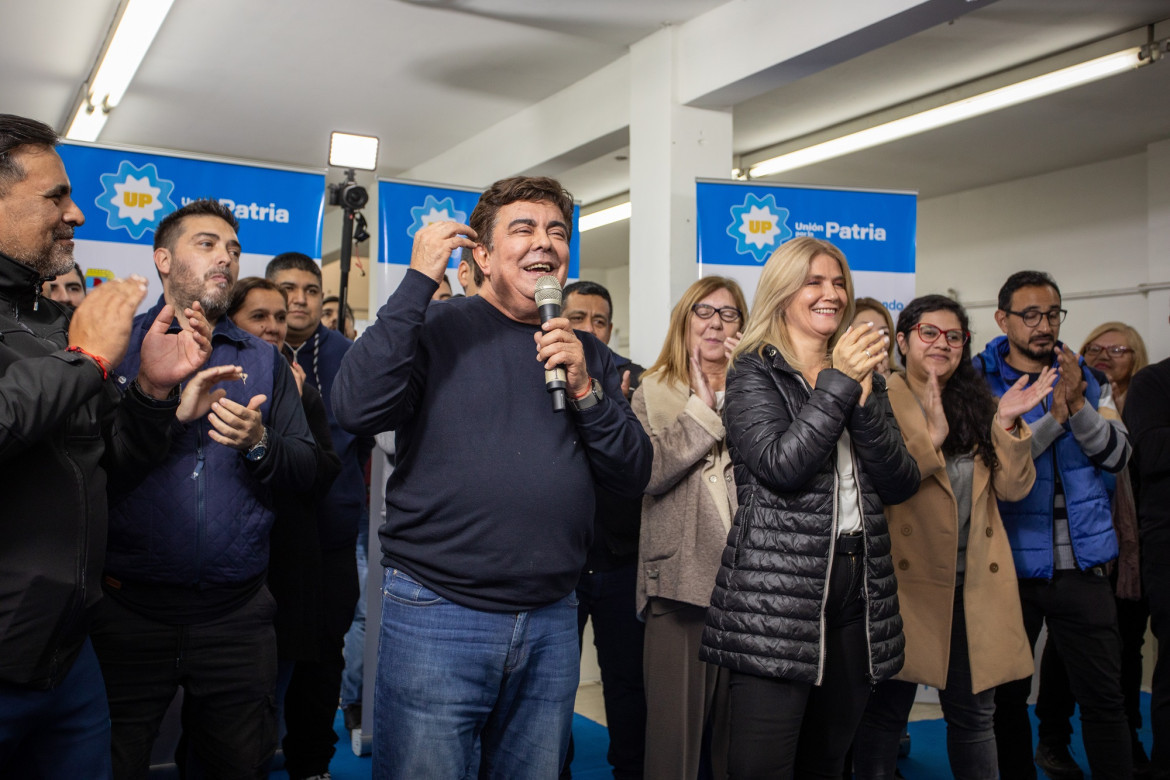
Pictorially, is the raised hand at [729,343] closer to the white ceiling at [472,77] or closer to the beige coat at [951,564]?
the beige coat at [951,564]

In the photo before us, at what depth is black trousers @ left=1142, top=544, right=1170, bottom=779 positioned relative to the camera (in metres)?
2.98

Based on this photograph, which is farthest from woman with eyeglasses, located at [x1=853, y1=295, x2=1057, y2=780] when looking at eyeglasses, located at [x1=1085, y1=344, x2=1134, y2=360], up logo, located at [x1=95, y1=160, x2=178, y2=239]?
up logo, located at [x1=95, y1=160, x2=178, y2=239]

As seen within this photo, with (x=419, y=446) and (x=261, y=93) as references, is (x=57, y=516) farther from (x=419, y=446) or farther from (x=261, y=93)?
(x=261, y=93)

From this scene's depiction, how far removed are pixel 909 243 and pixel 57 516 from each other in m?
4.20

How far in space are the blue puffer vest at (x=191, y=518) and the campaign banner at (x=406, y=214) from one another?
2618mm

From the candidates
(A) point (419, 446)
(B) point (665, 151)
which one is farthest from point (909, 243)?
(A) point (419, 446)

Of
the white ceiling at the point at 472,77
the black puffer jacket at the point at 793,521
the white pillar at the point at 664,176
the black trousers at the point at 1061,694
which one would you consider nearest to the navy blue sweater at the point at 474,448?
the black puffer jacket at the point at 793,521

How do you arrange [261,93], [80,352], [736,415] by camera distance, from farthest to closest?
[261,93] < [736,415] < [80,352]

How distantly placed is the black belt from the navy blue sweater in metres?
0.64

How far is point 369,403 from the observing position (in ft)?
5.76

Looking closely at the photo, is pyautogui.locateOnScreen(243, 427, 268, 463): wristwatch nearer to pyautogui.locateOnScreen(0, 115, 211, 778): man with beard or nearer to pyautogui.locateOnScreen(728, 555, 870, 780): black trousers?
pyautogui.locateOnScreen(0, 115, 211, 778): man with beard

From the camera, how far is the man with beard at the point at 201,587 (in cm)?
217

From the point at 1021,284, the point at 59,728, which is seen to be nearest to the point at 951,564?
the point at 1021,284

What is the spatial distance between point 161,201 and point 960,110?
17.2 feet
